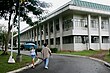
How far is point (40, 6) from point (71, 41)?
16.2 m

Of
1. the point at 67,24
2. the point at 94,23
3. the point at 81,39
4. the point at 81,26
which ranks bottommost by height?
the point at 81,39

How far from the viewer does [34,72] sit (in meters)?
12.7

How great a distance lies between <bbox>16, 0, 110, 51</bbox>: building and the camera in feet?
134

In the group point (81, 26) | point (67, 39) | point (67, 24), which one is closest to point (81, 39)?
point (81, 26)

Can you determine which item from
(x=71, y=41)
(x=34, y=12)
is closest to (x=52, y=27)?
(x=71, y=41)

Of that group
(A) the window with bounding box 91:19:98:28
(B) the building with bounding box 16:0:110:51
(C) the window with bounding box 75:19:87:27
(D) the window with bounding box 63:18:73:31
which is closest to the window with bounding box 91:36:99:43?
(B) the building with bounding box 16:0:110:51

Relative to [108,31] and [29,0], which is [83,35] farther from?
[29,0]

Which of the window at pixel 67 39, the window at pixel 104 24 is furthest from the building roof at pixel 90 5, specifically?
the window at pixel 67 39

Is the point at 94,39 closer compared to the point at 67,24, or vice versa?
the point at 67,24

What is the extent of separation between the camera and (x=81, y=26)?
42469 millimetres

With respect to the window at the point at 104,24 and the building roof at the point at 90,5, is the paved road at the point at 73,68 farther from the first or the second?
the window at the point at 104,24

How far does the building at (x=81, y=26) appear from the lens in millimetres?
40969

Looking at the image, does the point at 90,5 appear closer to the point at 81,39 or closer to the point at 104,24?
the point at 104,24

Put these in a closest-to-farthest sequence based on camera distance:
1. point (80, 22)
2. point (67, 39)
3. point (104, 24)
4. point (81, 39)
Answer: point (81, 39) → point (80, 22) → point (67, 39) → point (104, 24)
